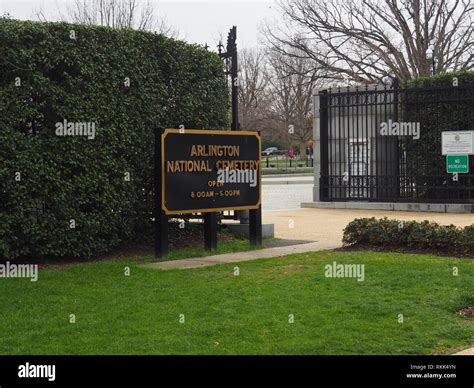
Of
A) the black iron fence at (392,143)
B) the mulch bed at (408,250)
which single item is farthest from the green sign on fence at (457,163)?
the mulch bed at (408,250)

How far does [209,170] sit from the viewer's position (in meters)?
13.2

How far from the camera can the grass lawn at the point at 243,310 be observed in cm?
681

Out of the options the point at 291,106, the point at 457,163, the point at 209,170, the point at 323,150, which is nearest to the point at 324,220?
the point at 457,163

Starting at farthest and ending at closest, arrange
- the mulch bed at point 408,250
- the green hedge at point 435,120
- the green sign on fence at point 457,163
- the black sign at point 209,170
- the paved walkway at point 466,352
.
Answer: the green hedge at point 435,120, the green sign on fence at point 457,163, the black sign at point 209,170, the mulch bed at point 408,250, the paved walkway at point 466,352

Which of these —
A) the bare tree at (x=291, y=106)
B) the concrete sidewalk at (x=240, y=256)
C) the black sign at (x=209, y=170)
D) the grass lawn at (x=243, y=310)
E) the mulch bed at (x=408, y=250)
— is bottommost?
the grass lawn at (x=243, y=310)

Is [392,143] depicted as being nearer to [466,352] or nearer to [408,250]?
[408,250]

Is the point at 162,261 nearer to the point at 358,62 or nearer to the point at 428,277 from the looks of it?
the point at 428,277

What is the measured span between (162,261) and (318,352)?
6.02 m

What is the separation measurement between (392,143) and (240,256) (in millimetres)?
11456

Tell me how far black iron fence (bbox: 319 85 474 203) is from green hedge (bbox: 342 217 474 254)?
8.72 meters

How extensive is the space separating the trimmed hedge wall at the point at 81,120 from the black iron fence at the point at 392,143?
9.83 metres

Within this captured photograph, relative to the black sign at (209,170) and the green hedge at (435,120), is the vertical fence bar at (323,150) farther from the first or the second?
the black sign at (209,170)

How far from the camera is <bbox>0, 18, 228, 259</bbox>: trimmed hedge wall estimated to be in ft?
37.3
